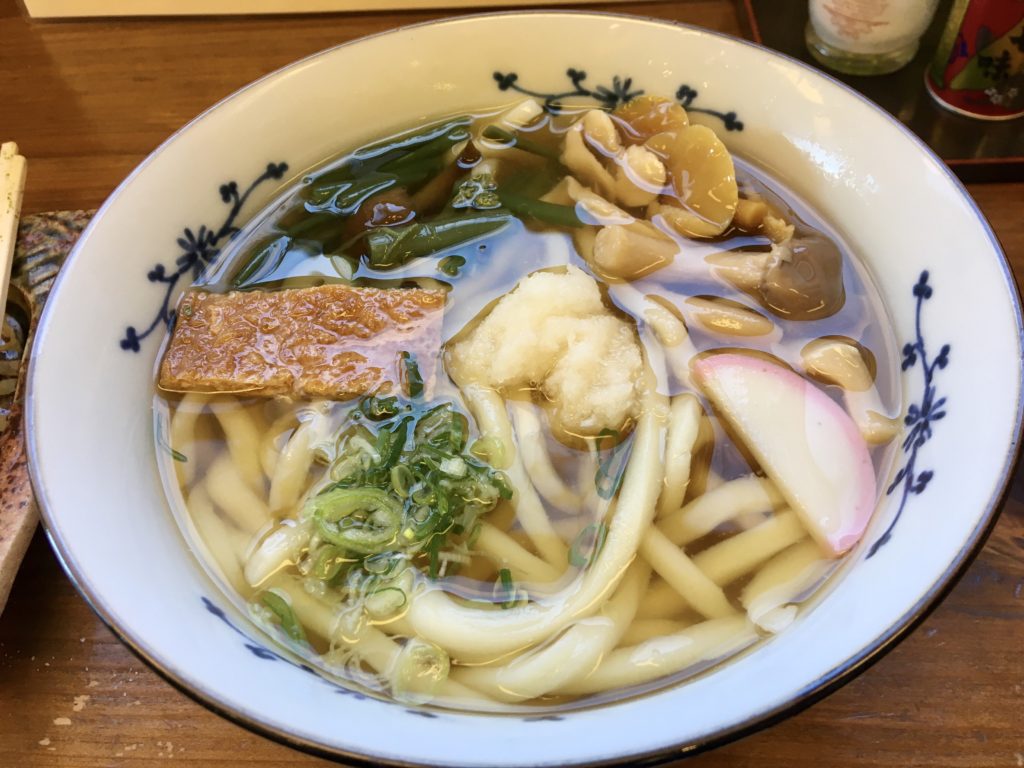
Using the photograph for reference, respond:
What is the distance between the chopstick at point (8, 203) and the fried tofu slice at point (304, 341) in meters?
0.41

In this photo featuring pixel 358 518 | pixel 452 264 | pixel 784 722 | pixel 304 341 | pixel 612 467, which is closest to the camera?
pixel 784 722

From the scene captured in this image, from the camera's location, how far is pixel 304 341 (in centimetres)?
147

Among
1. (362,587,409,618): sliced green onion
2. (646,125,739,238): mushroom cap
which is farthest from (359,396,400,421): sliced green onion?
(646,125,739,238): mushroom cap

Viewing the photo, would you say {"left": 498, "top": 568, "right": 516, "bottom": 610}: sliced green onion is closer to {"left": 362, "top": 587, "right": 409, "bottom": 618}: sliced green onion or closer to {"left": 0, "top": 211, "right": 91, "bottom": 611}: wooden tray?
{"left": 362, "top": 587, "right": 409, "bottom": 618}: sliced green onion

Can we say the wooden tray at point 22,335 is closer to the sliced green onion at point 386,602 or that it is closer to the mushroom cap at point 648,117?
the sliced green onion at point 386,602

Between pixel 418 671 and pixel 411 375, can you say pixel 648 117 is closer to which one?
pixel 411 375

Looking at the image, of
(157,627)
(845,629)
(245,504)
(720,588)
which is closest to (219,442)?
(245,504)

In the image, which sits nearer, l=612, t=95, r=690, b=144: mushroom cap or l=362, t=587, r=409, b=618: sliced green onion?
l=362, t=587, r=409, b=618: sliced green onion

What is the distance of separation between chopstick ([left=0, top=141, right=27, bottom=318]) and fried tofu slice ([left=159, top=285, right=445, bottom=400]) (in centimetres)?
41

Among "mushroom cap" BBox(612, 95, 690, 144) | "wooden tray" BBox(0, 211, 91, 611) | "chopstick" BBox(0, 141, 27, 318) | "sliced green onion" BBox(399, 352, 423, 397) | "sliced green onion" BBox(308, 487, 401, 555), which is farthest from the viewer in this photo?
"mushroom cap" BBox(612, 95, 690, 144)

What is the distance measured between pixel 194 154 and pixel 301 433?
2.06 feet

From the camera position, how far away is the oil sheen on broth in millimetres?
1206

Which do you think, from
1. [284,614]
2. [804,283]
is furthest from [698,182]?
[284,614]

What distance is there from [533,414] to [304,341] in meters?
0.45
